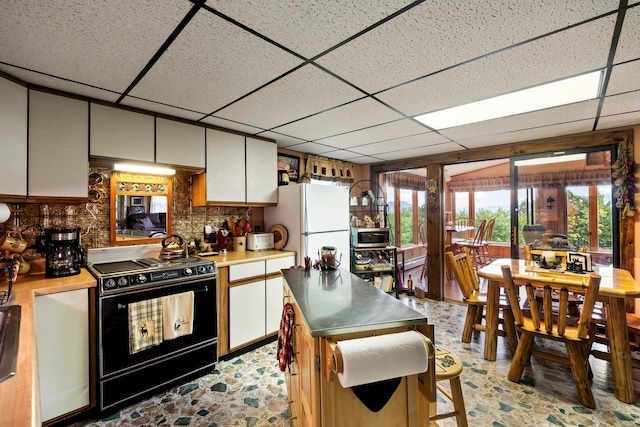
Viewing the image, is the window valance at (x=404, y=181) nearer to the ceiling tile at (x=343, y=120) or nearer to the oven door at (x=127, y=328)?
the ceiling tile at (x=343, y=120)

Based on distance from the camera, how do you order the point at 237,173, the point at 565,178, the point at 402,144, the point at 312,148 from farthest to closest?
the point at 312,148, the point at 402,144, the point at 565,178, the point at 237,173

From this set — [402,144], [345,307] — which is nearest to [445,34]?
[345,307]

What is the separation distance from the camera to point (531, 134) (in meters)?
3.30

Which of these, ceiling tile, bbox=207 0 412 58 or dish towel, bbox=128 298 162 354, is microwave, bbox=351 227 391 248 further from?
ceiling tile, bbox=207 0 412 58

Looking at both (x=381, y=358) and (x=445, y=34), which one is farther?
(x=445, y=34)

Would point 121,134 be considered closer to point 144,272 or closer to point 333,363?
point 144,272

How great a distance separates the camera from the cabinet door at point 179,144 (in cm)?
258

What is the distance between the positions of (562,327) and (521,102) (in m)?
1.77

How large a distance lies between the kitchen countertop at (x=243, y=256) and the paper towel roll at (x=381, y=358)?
1.89 metres

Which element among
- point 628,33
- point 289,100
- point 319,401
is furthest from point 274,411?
point 628,33

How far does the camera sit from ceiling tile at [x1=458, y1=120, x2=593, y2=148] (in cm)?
299

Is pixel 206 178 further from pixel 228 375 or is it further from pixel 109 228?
pixel 228 375

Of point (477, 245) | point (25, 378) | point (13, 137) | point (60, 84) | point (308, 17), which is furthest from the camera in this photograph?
point (477, 245)

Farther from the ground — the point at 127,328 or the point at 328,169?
the point at 328,169
